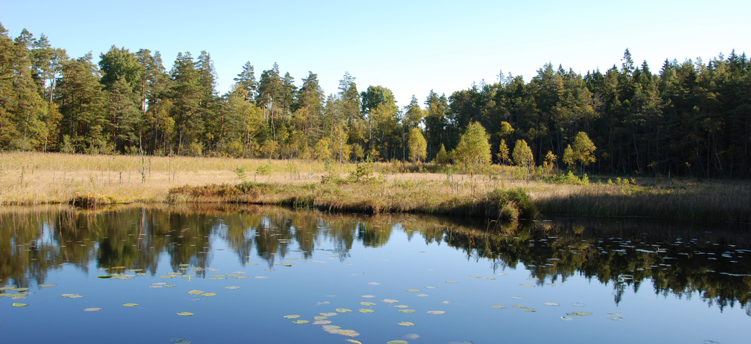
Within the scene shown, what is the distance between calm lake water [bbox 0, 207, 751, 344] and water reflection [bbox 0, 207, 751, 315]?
0.20 ft

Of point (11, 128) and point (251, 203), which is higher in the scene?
point (11, 128)

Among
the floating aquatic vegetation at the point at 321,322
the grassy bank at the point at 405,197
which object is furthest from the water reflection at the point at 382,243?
the floating aquatic vegetation at the point at 321,322

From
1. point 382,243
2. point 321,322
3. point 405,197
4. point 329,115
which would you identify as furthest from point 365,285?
point 329,115

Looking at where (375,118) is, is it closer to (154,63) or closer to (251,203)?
(154,63)

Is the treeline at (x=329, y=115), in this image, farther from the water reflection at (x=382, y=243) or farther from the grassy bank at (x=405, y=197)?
the water reflection at (x=382, y=243)

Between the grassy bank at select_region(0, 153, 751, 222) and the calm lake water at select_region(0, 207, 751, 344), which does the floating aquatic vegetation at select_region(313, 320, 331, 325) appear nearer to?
the calm lake water at select_region(0, 207, 751, 344)

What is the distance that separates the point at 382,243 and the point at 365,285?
4558 millimetres

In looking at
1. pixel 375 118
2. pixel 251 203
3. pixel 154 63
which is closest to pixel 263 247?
pixel 251 203

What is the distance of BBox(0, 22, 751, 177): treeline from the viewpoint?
42.5m

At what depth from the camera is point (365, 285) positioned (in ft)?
26.2

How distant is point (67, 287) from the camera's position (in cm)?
741

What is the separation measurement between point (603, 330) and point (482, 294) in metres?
1.98

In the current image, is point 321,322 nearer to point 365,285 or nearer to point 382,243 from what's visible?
point 365,285

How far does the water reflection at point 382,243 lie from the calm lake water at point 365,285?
62mm
